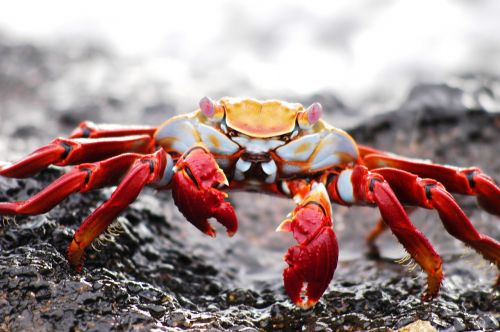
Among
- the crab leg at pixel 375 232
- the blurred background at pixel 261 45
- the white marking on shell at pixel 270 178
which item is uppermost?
the blurred background at pixel 261 45

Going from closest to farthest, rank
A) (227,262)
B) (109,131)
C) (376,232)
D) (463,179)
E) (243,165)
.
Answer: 1. (243,165)
2. (463,179)
3. (109,131)
4. (227,262)
5. (376,232)

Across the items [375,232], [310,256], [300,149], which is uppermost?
[300,149]

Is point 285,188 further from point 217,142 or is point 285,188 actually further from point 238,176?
point 217,142

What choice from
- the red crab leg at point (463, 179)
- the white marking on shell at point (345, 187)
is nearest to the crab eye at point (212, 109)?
the white marking on shell at point (345, 187)

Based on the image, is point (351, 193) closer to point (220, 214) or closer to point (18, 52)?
point (220, 214)

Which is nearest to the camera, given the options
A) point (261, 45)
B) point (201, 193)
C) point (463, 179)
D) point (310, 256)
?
point (310, 256)

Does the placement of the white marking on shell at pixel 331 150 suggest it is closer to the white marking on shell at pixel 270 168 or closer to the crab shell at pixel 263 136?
the crab shell at pixel 263 136

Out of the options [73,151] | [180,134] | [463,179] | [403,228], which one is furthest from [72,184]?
[463,179]
